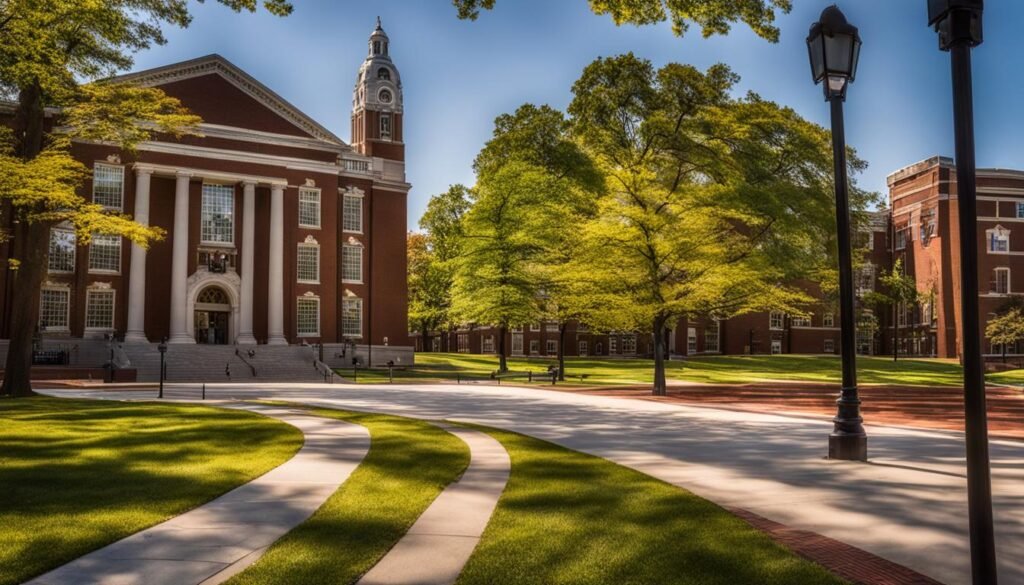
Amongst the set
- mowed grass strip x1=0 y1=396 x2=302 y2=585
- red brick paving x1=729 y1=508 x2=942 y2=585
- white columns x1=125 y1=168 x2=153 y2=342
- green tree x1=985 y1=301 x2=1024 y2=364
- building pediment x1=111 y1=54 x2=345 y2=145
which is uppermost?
building pediment x1=111 y1=54 x2=345 y2=145

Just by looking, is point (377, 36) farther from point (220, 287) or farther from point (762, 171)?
point (762, 171)

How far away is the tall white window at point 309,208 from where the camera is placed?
52.0 metres

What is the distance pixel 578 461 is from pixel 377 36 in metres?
63.9

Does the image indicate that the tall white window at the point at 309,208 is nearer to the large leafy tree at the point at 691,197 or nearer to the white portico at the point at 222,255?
the white portico at the point at 222,255

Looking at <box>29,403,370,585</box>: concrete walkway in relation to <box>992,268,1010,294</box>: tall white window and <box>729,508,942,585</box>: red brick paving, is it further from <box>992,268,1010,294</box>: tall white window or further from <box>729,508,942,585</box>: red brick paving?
<box>992,268,1010,294</box>: tall white window

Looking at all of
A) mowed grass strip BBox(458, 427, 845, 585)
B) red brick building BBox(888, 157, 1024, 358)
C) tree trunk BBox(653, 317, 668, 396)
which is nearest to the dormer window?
red brick building BBox(888, 157, 1024, 358)

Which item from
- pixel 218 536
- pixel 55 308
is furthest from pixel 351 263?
pixel 218 536

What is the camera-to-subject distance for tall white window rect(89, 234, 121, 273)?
153 ft

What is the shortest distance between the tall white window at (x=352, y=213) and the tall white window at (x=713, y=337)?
36.8m

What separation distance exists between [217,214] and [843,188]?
149 feet

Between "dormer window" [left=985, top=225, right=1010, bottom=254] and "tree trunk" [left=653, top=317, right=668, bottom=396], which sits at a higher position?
"dormer window" [left=985, top=225, right=1010, bottom=254]

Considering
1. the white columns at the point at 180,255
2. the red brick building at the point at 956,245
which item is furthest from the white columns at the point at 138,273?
the red brick building at the point at 956,245

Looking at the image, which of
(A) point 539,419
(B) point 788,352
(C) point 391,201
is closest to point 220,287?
(C) point 391,201

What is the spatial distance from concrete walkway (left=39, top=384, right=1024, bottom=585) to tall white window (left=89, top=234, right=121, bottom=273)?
109 ft
